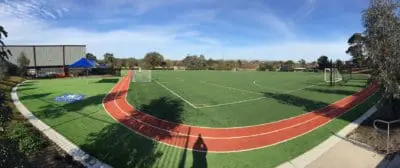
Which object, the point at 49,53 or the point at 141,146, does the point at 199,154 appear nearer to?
the point at 141,146

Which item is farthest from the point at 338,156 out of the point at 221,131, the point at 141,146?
the point at 141,146

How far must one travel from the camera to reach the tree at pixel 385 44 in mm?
10914

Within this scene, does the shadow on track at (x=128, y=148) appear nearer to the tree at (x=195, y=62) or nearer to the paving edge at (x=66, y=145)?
the paving edge at (x=66, y=145)

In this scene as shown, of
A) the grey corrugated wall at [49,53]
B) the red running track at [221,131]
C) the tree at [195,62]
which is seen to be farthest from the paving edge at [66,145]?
the tree at [195,62]

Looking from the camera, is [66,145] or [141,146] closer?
[141,146]

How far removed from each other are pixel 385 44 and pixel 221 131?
773cm

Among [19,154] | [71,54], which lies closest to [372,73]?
[19,154]

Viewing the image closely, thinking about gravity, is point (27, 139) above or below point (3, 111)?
below

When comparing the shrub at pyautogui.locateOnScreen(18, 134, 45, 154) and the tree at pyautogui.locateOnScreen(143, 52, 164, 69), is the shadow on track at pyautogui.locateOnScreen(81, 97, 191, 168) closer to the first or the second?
the shrub at pyautogui.locateOnScreen(18, 134, 45, 154)

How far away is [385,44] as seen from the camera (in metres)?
11.1

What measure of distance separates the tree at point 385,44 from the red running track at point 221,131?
8.51 ft

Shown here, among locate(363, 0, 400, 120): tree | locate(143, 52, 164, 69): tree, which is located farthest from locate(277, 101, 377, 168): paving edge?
locate(143, 52, 164, 69): tree

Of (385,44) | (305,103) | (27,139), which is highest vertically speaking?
(385,44)

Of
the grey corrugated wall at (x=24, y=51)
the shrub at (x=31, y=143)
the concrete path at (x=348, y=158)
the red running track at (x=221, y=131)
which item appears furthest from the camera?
the grey corrugated wall at (x=24, y=51)
